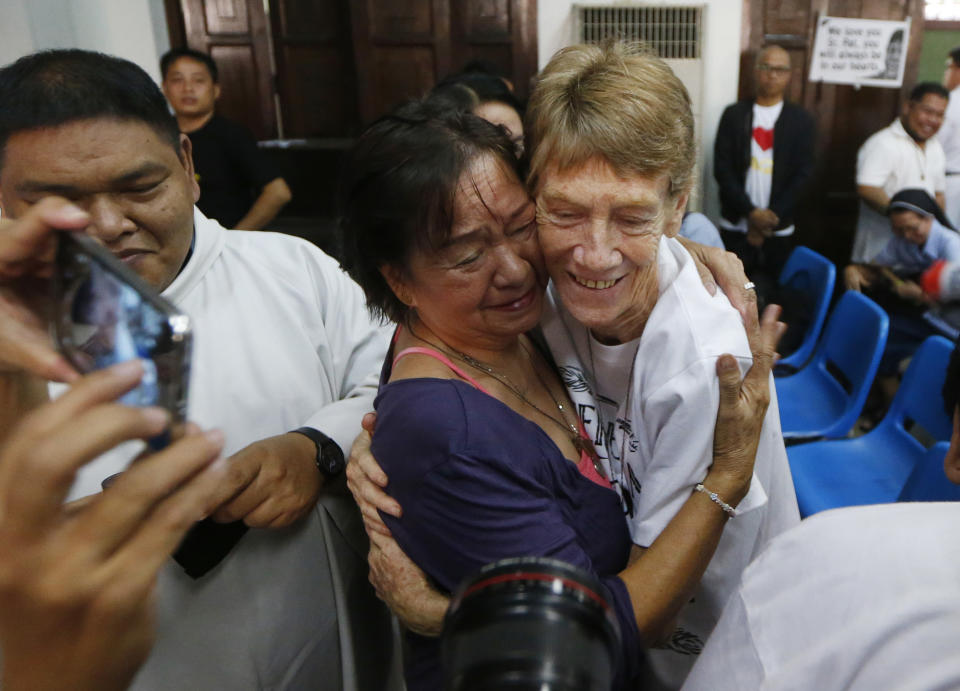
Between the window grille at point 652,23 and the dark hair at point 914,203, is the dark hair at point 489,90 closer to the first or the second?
the dark hair at point 914,203

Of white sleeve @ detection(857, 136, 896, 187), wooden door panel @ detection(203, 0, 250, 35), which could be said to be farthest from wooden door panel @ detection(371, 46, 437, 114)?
white sleeve @ detection(857, 136, 896, 187)

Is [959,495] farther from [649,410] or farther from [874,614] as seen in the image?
[874,614]

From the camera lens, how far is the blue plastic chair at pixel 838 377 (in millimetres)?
2689

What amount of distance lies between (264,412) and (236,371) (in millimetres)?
93

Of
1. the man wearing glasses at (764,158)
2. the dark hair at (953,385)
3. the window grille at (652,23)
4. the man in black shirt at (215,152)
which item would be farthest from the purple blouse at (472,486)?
the window grille at (652,23)

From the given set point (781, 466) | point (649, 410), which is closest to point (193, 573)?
point (649, 410)

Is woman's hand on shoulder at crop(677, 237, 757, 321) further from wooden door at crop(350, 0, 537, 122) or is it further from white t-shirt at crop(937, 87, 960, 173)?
white t-shirt at crop(937, 87, 960, 173)

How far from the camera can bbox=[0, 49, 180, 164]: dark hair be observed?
1.10 metres

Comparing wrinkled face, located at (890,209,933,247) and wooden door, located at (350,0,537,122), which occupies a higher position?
wooden door, located at (350,0,537,122)

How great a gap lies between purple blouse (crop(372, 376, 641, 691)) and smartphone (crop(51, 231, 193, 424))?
43 centimetres

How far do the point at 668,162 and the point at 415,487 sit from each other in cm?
63

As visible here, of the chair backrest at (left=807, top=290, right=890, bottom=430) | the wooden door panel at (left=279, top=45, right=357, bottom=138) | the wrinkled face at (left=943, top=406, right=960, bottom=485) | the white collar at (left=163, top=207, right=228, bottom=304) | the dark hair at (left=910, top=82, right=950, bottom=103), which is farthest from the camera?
the wooden door panel at (left=279, top=45, right=357, bottom=138)

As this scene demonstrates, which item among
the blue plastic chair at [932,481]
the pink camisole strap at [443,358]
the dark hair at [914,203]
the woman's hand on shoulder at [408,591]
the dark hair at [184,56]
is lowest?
the blue plastic chair at [932,481]

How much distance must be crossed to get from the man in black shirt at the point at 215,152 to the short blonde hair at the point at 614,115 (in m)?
2.81
